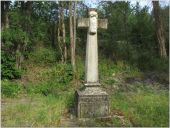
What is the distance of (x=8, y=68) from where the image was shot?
577 inches

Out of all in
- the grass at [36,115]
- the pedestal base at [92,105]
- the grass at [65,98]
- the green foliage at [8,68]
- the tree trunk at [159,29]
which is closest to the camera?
the grass at [36,115]

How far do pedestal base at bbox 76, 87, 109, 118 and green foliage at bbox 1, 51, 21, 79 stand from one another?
276 inches

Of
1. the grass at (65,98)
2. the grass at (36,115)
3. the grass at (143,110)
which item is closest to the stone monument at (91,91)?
the grass at (65,98)

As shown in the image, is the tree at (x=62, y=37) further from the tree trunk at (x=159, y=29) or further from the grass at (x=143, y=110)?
the grass at (x=143, y=110)

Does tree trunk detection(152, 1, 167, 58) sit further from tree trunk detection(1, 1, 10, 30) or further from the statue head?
the statue head

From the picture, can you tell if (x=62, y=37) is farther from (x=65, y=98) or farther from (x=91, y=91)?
(x=91, y=91)

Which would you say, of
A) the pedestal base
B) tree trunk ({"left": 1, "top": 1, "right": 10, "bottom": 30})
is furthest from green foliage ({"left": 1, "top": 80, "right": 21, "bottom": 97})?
the pedestal base

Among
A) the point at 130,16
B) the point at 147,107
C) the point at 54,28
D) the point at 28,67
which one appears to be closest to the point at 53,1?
the point at 54,28

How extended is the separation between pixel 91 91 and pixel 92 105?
1.09 feet

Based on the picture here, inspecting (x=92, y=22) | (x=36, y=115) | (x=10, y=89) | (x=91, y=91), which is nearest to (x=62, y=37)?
(x=10, y=89)

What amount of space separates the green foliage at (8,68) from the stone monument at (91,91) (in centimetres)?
684

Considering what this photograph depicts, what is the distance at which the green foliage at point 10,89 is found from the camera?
39.8 ft

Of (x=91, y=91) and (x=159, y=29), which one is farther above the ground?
(x=159, y=29)

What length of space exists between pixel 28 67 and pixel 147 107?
8.38 m
